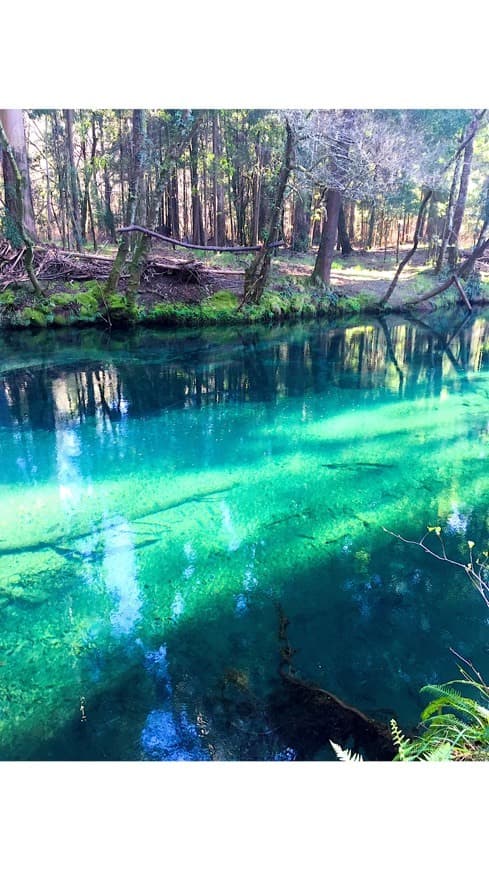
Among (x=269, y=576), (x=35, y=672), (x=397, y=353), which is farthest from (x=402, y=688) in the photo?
(x=397, y=353)

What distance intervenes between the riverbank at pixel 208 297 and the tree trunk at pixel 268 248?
274 millimetres

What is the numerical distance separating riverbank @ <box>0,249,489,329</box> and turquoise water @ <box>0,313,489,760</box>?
2.47 metres

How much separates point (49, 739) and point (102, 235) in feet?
53.7

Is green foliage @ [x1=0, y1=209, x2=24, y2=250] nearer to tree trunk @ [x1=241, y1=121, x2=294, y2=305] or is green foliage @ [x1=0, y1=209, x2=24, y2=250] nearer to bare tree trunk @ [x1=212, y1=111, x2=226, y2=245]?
tree trunk @ [x1=241, y1=121, x2=294, y2=305]

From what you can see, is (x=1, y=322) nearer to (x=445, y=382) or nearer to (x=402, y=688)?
(x=445, y=382)

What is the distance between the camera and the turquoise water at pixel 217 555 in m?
2.24

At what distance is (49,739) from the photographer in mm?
2088

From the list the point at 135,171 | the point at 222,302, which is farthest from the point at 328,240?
the point at 135,171

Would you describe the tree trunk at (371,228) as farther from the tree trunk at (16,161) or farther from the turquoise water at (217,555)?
the turquoise water at (217,555)

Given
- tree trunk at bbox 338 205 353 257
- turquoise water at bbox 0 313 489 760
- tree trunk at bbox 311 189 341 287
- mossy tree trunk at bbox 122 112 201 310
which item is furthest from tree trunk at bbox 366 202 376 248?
turquoise water at bbox 0 313 489 760

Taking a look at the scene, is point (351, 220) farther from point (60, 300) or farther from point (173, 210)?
point (60, 300)

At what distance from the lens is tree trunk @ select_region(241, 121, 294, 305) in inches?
340

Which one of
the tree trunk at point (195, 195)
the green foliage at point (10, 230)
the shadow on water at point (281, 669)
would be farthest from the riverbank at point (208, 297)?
the shadow on water at point (281, 669)

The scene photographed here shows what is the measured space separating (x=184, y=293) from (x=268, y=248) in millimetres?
1914
